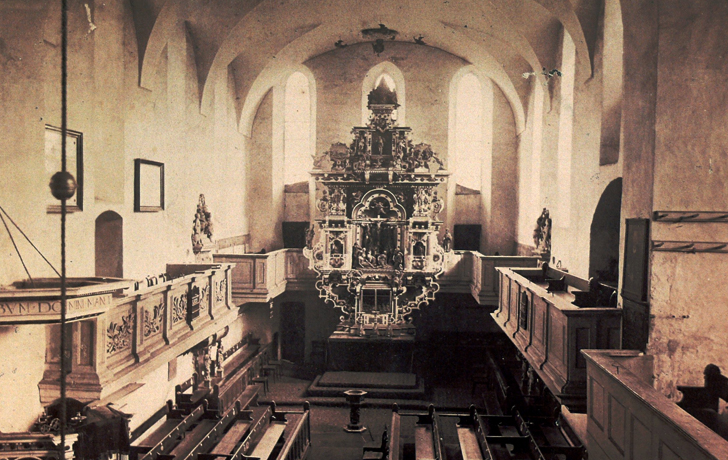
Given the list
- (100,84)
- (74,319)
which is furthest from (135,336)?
(100,84)

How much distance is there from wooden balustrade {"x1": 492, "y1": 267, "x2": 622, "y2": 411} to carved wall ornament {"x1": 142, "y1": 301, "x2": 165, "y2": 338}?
195 inches

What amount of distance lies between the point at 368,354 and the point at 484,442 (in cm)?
667

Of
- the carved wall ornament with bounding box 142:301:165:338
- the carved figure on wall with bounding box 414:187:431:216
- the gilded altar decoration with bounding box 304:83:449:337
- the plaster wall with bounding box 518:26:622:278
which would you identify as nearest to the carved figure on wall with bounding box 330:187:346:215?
the gilded altar decoration with bounding box 304:83:449:337

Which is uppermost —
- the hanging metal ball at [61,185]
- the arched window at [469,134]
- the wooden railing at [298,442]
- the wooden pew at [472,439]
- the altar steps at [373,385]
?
the arched window at [469,134]

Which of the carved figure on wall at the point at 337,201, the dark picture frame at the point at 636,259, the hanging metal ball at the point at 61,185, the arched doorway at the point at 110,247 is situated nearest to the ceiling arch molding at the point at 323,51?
the carved figure on wall at the point at 337,201

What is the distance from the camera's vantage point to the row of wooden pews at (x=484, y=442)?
7562 millimetres

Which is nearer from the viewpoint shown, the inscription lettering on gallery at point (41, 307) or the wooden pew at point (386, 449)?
the inscription lettering on gallery at point (41, 307)

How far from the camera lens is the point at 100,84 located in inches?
347

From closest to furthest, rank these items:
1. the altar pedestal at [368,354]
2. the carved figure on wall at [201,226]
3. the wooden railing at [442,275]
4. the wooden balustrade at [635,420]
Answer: the wooden balustrade at [635,420]
the carved figure on wall at [201,226]
the wooden railing at [442,275]
the altar pedestal at [368,354]

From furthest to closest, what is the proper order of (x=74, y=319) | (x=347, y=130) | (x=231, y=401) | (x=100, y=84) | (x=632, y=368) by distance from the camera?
(x=347, y=130) < (x=231, y=401) < (x=100, y=84) < (x=632, y=368) < (x=74, y=319)

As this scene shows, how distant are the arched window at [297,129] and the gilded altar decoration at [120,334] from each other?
10.9 m

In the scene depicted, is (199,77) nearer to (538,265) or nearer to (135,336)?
(135,336)

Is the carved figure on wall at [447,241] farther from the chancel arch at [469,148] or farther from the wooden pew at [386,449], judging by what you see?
the wooden pew at [386,449]

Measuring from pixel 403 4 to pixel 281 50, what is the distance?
337 cm
